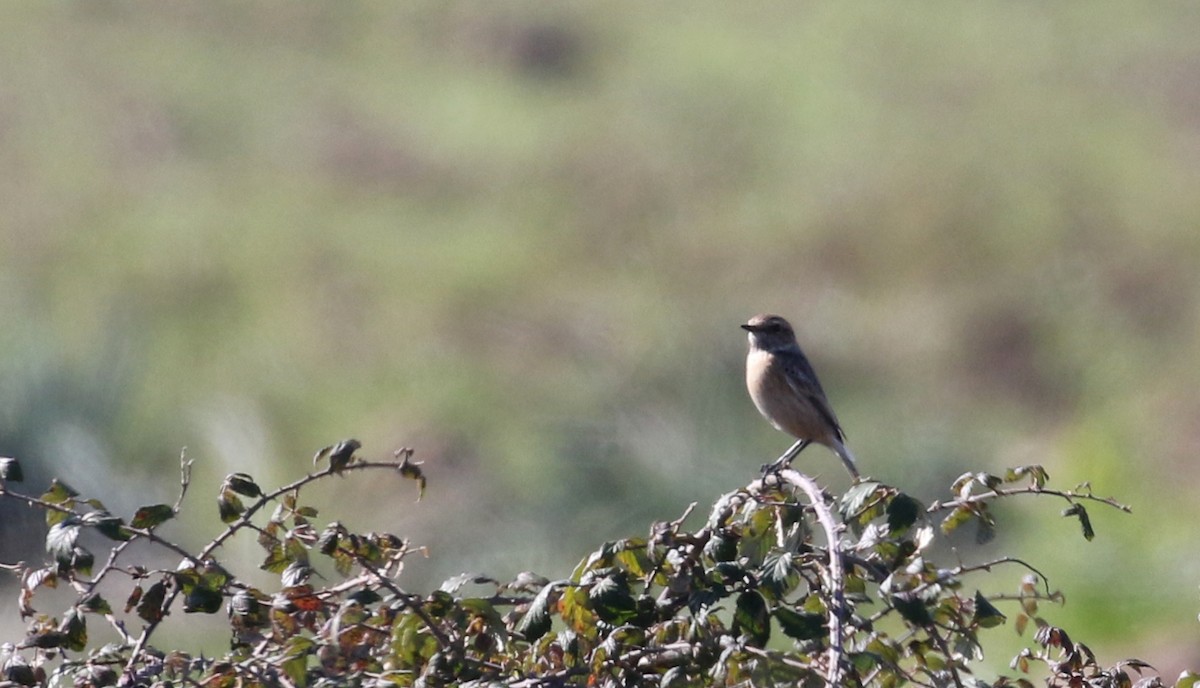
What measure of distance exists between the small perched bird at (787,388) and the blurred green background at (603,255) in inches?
83.7

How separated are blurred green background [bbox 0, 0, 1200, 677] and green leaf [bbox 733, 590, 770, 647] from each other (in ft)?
20.0

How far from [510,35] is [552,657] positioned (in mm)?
24020

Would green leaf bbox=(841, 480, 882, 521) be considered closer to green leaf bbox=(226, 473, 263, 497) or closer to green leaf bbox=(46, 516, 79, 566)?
green leaf bbox=(226, 473, 263, 497)

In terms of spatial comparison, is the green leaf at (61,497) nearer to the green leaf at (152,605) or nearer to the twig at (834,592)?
the green leaf at (152,605)

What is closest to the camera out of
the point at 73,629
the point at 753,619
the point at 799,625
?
the point at 799,625

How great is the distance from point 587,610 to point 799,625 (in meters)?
0.46

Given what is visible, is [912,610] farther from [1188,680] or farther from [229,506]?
[229,506]

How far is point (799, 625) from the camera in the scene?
286 cm

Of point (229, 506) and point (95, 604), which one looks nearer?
point (95, 604)

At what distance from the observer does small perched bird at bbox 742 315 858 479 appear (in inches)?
283

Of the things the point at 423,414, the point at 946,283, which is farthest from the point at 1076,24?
the point at 423,414

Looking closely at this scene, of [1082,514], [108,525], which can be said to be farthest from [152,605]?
[1082,514]

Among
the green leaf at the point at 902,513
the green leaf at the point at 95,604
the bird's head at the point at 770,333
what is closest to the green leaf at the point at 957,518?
the green leaf at the point at 902,513

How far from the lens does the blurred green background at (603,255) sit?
11.1 meters
